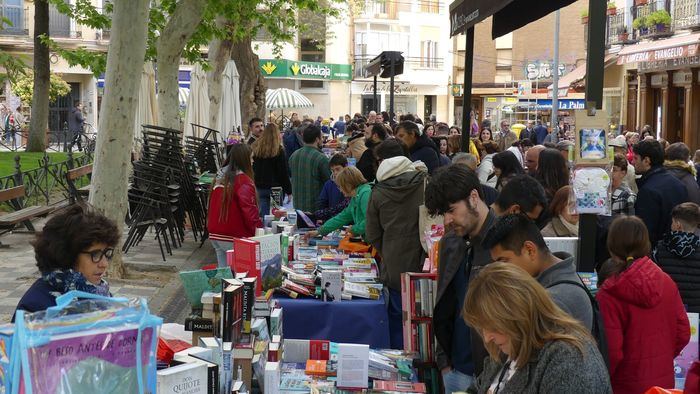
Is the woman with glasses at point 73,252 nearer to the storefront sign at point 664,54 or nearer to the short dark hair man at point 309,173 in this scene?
the short dark hair man at point 309,173

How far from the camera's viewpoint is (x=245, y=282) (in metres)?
4.55

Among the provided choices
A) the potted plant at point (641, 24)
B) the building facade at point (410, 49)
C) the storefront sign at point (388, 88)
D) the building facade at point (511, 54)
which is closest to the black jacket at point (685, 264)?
the potted plant at point (641, 24)

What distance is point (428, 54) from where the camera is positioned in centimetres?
6116

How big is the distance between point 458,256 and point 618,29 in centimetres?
2977

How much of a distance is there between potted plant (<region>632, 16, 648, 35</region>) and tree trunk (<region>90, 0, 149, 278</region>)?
2121 centimetres

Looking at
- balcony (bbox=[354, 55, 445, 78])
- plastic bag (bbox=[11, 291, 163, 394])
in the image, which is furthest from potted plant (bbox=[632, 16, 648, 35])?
balcony (bbox=[354, 55, 445, 78])

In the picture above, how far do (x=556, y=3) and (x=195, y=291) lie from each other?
3.58 metres

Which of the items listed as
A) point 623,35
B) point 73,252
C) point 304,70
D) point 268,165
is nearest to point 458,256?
point 73,252

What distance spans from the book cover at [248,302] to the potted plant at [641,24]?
2548 cm

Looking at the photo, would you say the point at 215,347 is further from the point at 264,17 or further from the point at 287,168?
the point at 264,17

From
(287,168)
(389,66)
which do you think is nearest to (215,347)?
(287,168)

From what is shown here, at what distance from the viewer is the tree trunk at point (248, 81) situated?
2489cm

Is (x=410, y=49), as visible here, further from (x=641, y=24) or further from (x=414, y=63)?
(x=641, y=24)

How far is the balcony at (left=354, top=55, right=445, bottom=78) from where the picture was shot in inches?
2328
